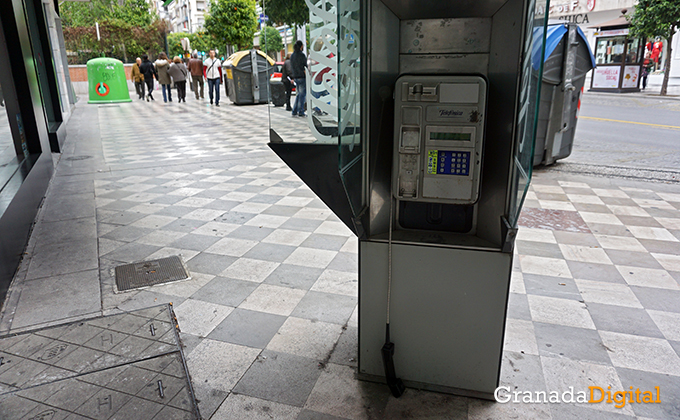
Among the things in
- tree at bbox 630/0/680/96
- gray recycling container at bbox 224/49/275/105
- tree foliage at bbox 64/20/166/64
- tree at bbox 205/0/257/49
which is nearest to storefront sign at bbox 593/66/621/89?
tree at bbox 630/0/680/96

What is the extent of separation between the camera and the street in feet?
25.8

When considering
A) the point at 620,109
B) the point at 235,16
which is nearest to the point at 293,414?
the point at 620,109

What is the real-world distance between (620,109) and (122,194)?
14.9 m

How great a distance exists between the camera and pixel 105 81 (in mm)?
19422

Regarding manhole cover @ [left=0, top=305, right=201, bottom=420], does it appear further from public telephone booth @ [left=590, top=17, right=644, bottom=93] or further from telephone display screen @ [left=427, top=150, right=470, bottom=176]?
public telephone booth @ [left=590, top=17, right=644, bottom=93]

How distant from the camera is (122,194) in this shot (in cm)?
617

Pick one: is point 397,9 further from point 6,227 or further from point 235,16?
point 235,16

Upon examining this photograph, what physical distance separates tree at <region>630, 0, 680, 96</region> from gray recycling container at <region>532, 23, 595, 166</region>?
46.9 ft

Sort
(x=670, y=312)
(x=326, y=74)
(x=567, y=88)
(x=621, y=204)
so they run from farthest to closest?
(x=567, y=88) → (x=621, y=204) → (x=670, y=312) → (x=326, y=74)

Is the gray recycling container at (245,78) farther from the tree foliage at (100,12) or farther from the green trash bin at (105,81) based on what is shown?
Answer: the tree foliage at (100,12)

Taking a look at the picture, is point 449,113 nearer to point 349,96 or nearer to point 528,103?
point 528,103

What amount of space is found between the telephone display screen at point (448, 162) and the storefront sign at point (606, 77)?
75.9ft

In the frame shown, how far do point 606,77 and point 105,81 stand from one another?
2193 cm

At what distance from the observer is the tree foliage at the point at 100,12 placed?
36.4m
